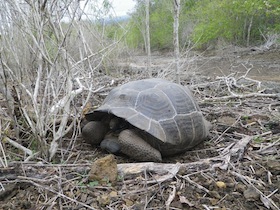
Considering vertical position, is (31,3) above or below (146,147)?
above

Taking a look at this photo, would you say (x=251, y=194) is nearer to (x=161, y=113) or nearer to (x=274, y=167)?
(x=274, y=167)

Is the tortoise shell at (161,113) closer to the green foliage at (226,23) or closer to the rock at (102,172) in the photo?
the rock at (102,172)

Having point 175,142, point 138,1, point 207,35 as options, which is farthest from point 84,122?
point 207,35

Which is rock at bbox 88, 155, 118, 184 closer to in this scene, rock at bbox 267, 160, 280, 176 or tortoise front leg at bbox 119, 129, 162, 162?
tortoise front leg at bbox 119, 129, 162, 162

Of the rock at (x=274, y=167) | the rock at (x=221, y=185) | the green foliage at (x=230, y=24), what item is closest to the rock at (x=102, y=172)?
the rock at (x=221, y=185)

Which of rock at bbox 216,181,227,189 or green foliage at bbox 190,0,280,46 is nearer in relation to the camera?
rock at bbox 216,181,227,189

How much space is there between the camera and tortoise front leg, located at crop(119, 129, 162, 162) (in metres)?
2.76

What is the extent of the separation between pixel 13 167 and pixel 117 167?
0.71 m

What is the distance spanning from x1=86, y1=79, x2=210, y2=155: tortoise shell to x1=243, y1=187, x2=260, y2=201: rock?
882 mm

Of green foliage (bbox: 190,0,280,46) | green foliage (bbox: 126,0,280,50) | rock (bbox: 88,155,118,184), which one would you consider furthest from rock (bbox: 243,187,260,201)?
green foliage (bbox: 190,0,280,46)

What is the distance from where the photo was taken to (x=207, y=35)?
1911 centimetres

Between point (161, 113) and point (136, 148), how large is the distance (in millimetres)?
387

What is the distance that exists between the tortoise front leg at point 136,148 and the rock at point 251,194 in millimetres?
886

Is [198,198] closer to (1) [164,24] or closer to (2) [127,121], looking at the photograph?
(2) [127,121]
